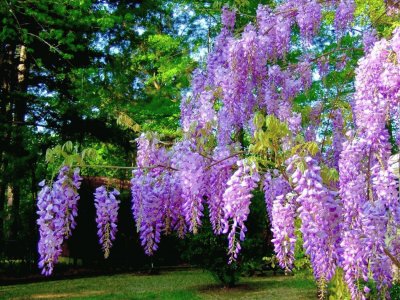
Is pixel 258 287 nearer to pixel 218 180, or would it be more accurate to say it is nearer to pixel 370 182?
pixel 218 180

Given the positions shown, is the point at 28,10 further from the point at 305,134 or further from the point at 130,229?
the point at 130,229

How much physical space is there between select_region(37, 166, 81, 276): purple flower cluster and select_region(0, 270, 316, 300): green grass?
683 cm

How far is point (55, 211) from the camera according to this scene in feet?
10.9

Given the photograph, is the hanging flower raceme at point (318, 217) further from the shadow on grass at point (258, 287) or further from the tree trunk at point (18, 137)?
the tree trunk at point (18, 137)

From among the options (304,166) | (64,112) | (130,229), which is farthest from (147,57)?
(304,166)

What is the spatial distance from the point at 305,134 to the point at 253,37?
1328 millimetres

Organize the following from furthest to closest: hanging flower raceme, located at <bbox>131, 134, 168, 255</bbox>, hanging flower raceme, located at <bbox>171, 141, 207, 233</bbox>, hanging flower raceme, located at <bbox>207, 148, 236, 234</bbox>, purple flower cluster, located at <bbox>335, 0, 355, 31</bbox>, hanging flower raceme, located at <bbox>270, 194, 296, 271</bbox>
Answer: purple flower cluster, located at <bbox>335, 0, 355, 31</bbox>
hanging flower raceme, located at <bbox>131, 134, 168, 255</bbox>
hanging flower raceme, located at <bbox>207, 148, 236, 234</bbox>
hanging flower raceme, located at <bbox>171, 141, 207, 233</bbox>
hanging flower raceme, located at <bbox>270, 194, 296, 271</bbox>

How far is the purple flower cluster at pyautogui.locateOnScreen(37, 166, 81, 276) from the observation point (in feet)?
10.8

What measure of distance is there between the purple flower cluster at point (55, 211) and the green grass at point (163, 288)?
22.4 ft

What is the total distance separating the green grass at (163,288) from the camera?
1066 centimetres

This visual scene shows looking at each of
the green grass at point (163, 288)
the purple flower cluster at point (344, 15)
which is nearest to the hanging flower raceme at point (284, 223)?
the purple flower cluster at point (344, 15)

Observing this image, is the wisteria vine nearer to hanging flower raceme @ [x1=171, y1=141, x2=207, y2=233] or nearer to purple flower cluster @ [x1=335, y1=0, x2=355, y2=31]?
hanging flower raceme @ [x1=171, y1=141, x2=207, y2=233]

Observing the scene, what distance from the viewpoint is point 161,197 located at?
3.76 metres

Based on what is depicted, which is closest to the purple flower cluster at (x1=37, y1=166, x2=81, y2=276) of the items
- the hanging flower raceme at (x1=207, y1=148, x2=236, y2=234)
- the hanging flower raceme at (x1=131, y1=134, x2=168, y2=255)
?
the hanging flower raceme at (x1=131, y1=134, x2=168, y2=255)
